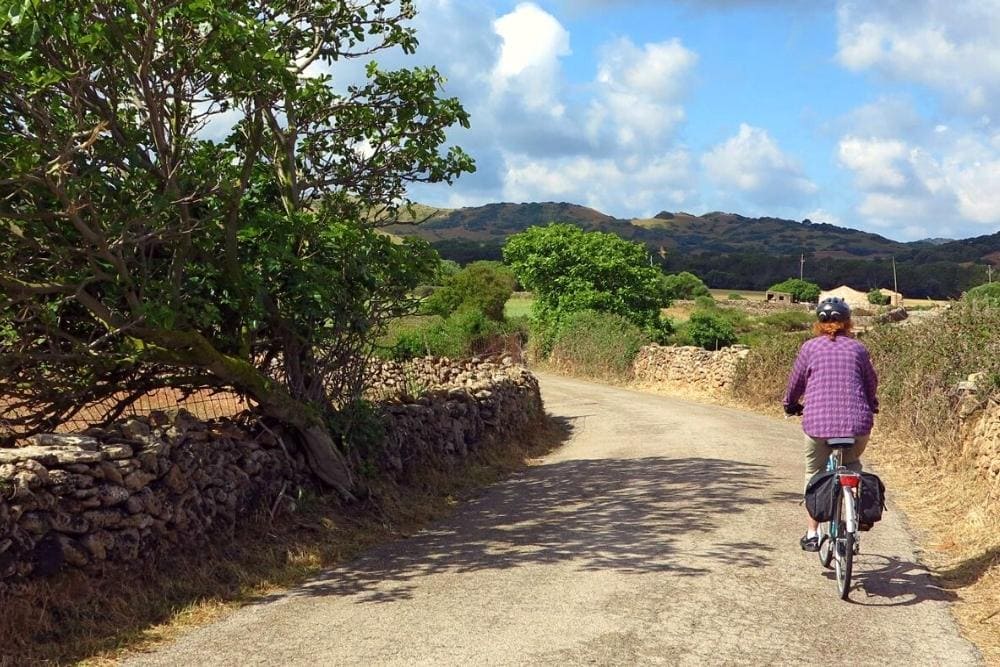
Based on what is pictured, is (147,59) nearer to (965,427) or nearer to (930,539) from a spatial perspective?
(930,539)

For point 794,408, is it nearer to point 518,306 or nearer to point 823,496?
point 823,496

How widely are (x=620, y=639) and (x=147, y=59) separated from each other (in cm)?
526

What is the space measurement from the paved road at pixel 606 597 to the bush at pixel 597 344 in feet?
76.2

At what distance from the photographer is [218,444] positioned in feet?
27.0

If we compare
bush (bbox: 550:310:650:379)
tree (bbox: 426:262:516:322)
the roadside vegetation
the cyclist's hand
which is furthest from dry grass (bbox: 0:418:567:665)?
tree (bbox: 426:262:516:322)

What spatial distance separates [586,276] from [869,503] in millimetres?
35177

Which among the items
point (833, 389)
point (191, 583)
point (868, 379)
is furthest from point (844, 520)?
point (191, 583)

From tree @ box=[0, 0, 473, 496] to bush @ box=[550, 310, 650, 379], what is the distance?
80.0 feet

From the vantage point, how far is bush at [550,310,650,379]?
114ft

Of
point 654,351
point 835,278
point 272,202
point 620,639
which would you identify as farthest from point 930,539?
point 835,278

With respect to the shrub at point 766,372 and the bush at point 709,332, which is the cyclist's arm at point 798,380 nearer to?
the shrub at point 766,372

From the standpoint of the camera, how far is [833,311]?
7352 millimetres

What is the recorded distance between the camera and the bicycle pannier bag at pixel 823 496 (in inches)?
274

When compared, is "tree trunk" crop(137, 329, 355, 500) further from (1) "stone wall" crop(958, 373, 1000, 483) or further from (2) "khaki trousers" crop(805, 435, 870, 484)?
(1) "stone wall" crop(958, 373, 1000, 483)
